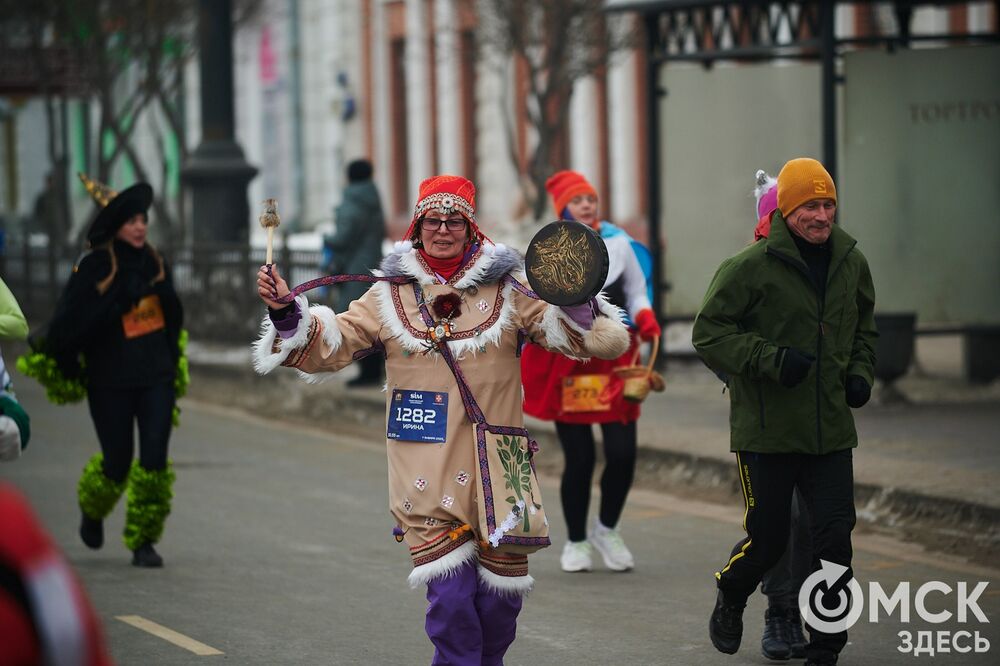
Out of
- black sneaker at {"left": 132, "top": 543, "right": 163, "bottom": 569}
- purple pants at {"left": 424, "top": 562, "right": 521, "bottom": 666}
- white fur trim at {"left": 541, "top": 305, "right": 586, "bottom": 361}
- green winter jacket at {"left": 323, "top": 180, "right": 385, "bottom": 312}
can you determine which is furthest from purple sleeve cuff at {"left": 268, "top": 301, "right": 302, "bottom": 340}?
green winter jacket at {"left": 323, "top": 180, "right": 385, "bottom": 312}

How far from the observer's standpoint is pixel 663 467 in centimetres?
1146

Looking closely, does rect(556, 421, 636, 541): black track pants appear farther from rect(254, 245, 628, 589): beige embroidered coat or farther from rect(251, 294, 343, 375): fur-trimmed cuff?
rect(251, 294, 343, 375): fur-trimmed cuff

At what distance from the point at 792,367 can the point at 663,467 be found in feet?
18.1

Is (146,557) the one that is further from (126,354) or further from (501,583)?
(501,583)

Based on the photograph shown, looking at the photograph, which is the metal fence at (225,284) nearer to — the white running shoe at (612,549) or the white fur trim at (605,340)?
the white running shoe at (612,549)

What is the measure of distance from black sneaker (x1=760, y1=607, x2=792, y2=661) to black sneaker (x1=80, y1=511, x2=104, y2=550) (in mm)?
3613

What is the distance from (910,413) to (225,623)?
678 cm

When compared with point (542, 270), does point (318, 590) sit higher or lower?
lower

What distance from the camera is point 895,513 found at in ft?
31.4

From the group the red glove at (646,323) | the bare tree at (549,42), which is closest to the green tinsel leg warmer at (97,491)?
the red glove at (646,323)

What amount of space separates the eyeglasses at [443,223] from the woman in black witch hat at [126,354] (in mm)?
3152

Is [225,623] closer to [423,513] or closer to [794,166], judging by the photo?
[423,513]

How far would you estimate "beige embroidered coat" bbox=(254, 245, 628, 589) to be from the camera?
18.4 feet

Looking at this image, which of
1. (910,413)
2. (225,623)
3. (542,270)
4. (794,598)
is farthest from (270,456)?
(542,270)
